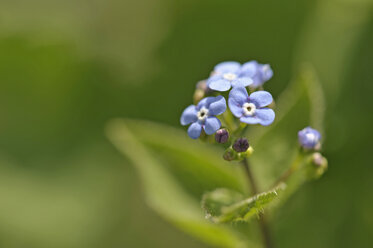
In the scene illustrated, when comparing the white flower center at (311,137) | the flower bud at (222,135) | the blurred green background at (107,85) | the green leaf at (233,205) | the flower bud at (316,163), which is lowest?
the green leaf at (233,205)

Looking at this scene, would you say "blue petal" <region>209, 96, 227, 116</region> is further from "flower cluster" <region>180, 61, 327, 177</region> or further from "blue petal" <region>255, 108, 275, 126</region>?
"blue petal" <region>255, 108, 275, 126</region>

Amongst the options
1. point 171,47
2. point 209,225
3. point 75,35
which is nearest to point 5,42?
point 75,35

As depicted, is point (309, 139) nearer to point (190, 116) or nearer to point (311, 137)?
point (311, 137)

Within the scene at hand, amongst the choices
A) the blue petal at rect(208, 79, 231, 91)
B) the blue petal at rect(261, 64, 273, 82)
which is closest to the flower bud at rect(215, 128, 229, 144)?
the blue petal at rect(208, 79, 231, 91)

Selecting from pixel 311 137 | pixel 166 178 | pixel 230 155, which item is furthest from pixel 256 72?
pixel 166 178

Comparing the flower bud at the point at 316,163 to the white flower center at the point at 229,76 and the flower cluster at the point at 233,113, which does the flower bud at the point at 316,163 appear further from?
the white flower center at the point at 229,76

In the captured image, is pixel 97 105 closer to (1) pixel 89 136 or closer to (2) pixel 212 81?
(1) pixel 89 136

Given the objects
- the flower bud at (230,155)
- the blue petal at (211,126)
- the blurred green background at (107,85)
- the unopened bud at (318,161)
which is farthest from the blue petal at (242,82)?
the blurred green background at (107,85)
